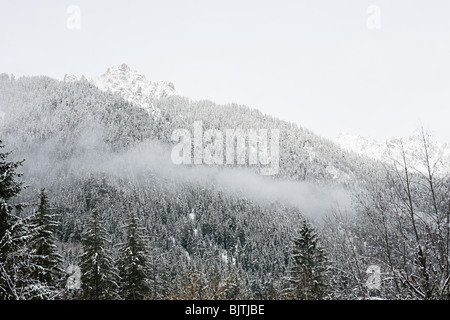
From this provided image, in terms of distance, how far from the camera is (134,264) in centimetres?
2242

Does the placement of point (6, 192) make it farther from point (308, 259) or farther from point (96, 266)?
point (308, 259)

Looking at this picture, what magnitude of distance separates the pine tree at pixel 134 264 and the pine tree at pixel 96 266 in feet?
2.45

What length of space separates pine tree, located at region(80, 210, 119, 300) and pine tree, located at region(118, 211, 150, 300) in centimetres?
75

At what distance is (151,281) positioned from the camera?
2378 centimetres

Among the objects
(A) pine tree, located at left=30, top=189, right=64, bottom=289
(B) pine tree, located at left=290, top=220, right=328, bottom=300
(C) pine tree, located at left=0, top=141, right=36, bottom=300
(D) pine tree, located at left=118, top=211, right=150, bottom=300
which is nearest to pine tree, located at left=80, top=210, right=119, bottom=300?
(D) pine tree, located at left=118, top=211, right=150, bottom=300

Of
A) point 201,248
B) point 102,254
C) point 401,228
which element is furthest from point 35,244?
point 201,248

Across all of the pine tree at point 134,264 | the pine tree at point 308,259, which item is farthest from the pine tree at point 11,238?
the pine tree at point 308,259

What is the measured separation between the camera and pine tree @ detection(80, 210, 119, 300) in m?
21.6

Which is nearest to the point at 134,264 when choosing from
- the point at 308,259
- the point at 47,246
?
the point at 47,246

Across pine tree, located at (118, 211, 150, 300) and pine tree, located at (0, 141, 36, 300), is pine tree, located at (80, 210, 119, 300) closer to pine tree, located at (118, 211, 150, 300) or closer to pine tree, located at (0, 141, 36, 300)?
pine tree, located at (118, 211, 150, 300)

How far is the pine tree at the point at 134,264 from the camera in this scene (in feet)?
72.8

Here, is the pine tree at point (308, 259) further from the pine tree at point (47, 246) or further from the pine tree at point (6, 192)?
the pine tree at point (6, 192)

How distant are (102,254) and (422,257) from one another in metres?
20.4
